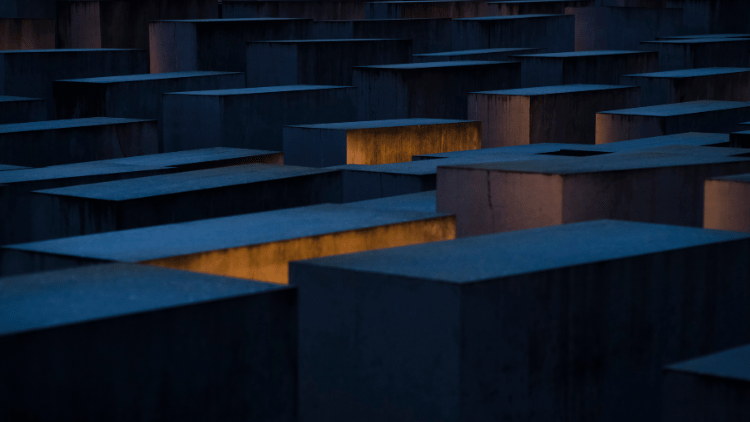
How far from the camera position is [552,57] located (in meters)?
16.5

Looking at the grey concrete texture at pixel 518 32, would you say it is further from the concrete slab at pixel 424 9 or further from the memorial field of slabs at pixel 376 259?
the memorial field of slabs at pixel 376 259

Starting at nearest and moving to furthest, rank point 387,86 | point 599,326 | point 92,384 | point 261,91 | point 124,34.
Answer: point 92,384 → point 599,326 → point 261,91 → point 387,86 → point 124,34

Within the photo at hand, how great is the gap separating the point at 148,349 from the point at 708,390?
195 cm

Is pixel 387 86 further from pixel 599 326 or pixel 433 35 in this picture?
pixel 599 326

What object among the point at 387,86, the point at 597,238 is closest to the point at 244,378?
the point at 597,238

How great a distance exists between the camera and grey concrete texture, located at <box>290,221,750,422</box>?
4590 millimetres

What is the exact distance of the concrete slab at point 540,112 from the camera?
13.5 metres

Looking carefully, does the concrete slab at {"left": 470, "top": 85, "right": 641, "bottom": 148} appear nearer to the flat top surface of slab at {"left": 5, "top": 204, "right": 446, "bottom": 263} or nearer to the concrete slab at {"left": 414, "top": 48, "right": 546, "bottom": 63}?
the concrete slab at {"left": 414, "top": 48, "right": 546, "bottom": 63}

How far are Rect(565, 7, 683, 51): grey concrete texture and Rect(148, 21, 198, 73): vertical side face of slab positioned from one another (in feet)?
24.8

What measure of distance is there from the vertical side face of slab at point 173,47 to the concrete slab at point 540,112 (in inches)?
215

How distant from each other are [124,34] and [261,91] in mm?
7416

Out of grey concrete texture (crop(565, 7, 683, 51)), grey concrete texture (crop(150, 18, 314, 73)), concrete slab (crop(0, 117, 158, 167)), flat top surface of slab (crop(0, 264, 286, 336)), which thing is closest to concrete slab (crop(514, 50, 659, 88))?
grey concrete texture (crop(565, 7, 683, 51))

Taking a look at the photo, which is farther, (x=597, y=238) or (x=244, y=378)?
(x=597, y=238)

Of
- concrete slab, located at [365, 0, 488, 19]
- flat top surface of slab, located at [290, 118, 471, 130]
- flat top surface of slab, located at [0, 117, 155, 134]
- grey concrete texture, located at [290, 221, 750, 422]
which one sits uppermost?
concrete slab, located at [365, 0, 488, 19]
